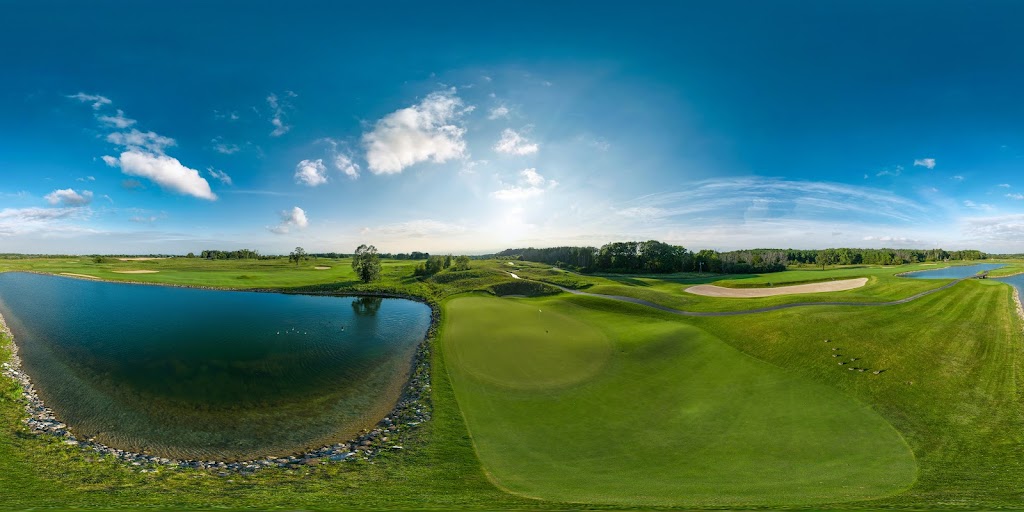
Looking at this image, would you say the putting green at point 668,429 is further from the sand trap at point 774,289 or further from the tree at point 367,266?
the tree at point 367,266

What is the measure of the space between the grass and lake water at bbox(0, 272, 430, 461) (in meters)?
2.82

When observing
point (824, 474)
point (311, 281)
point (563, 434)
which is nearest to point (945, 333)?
point (824, 474)

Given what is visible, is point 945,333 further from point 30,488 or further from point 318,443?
point 30,488

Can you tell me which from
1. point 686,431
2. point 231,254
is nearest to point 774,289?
point 686,431

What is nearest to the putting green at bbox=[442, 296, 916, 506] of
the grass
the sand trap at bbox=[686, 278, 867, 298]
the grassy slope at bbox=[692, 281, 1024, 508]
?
the grass

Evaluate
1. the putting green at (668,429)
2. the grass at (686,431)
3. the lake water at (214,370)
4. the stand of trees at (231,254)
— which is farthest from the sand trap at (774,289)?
the stand of trees at (231,254)

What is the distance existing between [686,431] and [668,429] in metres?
0.73

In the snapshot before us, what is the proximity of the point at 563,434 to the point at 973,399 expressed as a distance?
1991cm

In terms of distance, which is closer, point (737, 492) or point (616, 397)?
point (737, 492)

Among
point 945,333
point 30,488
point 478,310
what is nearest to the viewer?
point 30,488

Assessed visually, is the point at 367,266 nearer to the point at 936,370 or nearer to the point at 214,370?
the point at 214,370

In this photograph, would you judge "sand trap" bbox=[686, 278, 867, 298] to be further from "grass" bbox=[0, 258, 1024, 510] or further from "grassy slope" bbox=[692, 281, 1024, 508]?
"grass" bbox=[0, 258, 1024, 510]

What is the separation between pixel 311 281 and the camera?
7744cm

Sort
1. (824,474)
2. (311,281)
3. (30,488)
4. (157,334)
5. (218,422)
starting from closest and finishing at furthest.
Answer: (30,488) → (824,474) → (218,422) → (157,334) → (311,281)
